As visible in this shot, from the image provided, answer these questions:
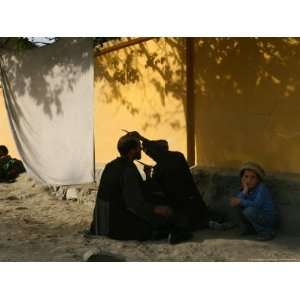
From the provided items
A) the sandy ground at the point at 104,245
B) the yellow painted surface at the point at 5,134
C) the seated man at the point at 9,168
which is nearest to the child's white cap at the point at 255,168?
the sandy ground at the point at 104,245

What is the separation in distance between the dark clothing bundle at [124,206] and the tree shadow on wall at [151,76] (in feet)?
4.47

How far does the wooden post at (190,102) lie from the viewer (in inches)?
222

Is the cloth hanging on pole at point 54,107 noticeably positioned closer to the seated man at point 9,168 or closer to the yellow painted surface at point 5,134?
the seated man at point 9,168

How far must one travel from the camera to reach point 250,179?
4.62 meters

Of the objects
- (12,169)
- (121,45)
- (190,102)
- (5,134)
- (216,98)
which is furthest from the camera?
(5,134)

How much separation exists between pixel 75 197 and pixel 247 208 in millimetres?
2637

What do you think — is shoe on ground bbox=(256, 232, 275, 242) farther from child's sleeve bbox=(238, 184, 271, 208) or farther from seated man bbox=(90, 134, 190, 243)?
seated man bbox=(90, 134, 190, 243)

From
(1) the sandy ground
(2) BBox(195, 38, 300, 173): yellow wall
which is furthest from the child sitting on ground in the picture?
(2) BBox(195, 38, 300, 173): yellow wall

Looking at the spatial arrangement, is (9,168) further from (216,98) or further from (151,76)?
(216,98)

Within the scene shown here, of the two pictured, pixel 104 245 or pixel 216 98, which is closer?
pixel 104 245

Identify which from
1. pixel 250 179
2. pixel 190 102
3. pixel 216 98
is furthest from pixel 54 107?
pixel 250 179

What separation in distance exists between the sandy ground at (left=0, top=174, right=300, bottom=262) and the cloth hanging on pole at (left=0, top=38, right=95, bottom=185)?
2.44ft

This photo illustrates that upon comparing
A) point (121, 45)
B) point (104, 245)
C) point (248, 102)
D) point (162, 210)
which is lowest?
point (104, 245)

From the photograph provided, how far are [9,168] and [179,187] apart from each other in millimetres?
3620
